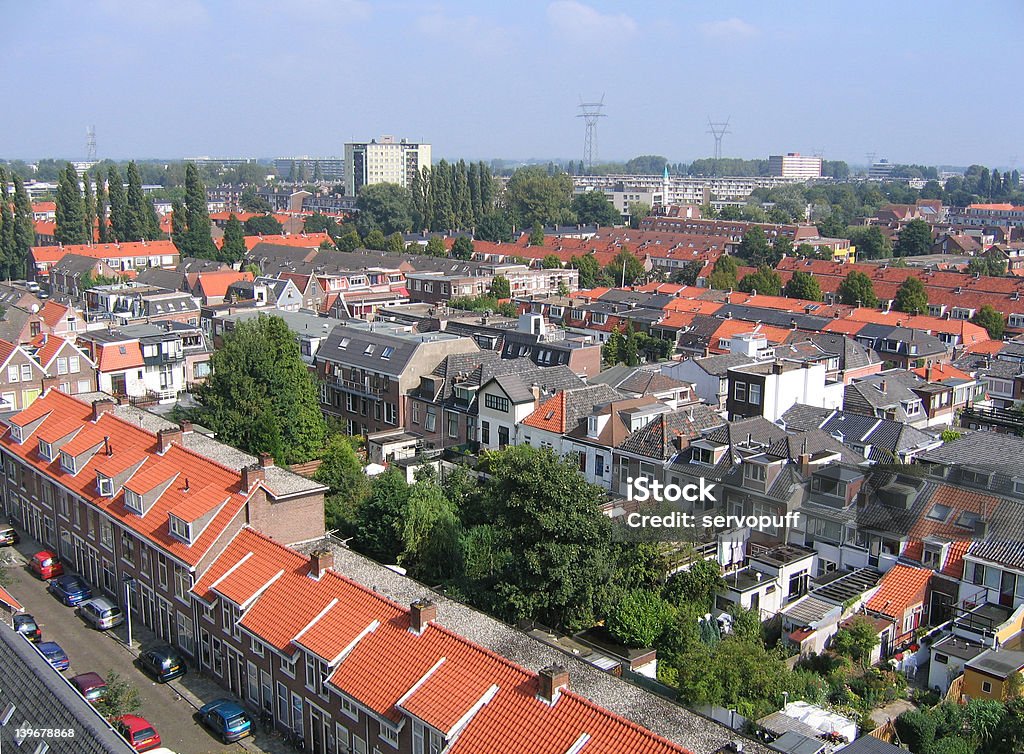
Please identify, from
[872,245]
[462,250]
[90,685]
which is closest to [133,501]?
[90,685]

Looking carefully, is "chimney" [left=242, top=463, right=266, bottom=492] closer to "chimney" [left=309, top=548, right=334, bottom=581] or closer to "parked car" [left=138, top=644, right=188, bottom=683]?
"chimney" [left=309, top=548, right=334, bottom=581]

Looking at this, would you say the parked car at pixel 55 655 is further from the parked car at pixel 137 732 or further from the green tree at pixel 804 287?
the green tree at pixel 804 287

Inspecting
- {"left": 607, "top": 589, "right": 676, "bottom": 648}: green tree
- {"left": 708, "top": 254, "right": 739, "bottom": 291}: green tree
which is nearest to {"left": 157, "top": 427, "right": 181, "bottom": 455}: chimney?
{"left": 607, "top": 589, "right": 676, "bottom": 648}: green tree

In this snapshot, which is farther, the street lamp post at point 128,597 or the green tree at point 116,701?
the street lamp post at point 128,597

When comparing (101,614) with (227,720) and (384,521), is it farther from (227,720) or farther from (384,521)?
(384,521)

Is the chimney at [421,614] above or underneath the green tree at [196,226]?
underneath

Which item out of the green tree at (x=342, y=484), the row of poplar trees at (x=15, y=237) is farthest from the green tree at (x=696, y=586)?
the row of poplar trees at (x=15, y=237)

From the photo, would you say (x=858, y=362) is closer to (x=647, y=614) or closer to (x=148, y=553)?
(x=647, y=614)
